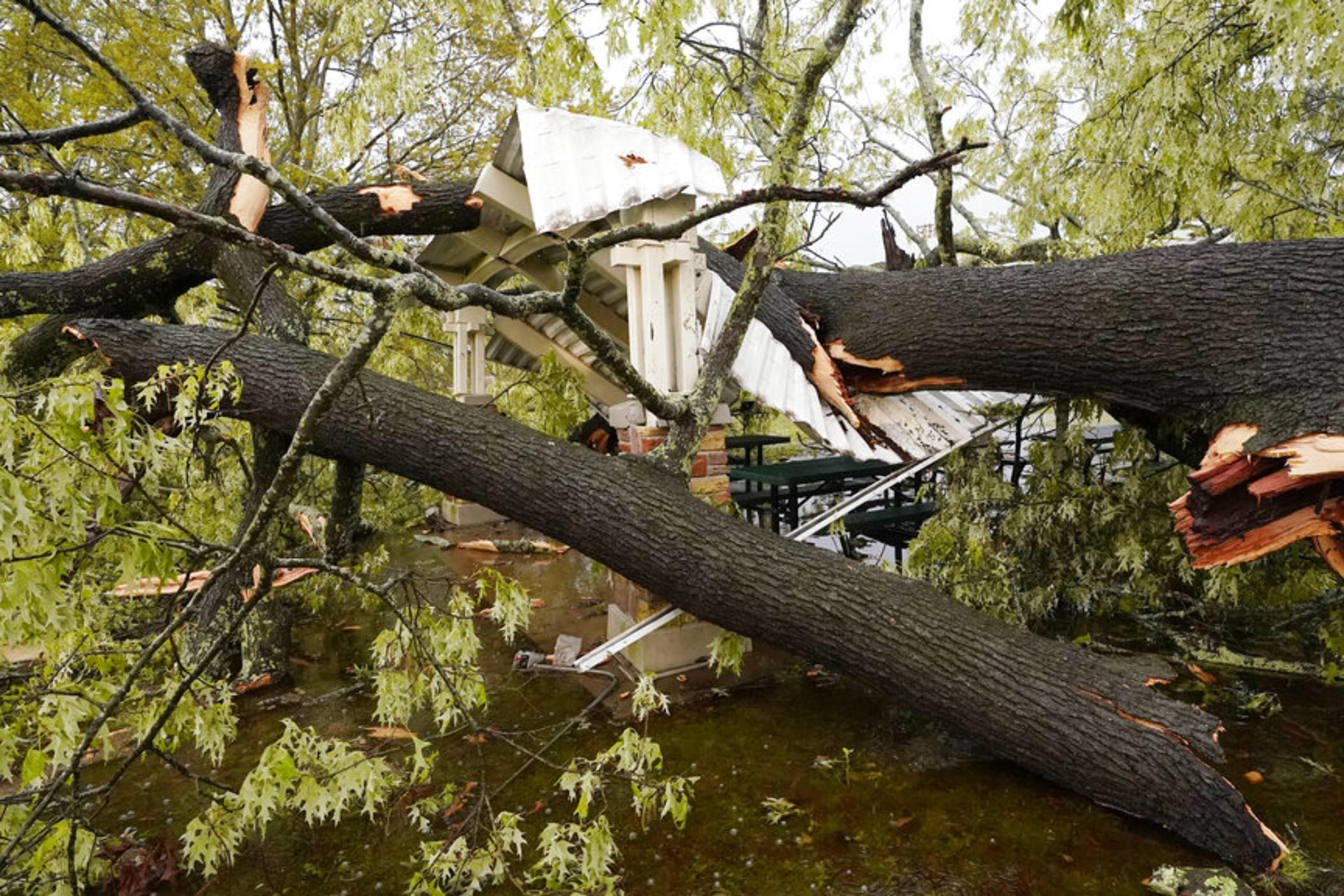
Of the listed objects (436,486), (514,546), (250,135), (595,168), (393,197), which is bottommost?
(514,546)

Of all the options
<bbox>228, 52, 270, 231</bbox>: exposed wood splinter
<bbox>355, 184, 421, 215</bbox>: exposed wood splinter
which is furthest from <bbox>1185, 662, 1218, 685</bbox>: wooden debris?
<bbox>228, 52, 270, 231</bbox>: exposed wood splinter

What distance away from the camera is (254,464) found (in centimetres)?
468

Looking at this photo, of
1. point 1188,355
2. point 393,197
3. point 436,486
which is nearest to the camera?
point 1188,355

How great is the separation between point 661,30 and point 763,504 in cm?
421

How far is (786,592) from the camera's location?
334cm

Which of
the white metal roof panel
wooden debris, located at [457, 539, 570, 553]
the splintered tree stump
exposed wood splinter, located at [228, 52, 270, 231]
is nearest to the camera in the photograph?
the splintered tree stump

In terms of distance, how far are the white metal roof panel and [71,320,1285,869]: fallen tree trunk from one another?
1.15 meters

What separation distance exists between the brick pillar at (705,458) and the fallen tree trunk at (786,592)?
0.47 m

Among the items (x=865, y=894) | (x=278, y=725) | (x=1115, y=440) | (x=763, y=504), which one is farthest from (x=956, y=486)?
(x=278, y=725)

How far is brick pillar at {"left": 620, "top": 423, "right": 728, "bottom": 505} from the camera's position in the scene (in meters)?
4.14

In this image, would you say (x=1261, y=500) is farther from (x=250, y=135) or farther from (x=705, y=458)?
(x=250, y=135)

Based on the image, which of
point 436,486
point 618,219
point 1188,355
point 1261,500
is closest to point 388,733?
point 436,486

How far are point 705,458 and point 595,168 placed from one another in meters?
1.71

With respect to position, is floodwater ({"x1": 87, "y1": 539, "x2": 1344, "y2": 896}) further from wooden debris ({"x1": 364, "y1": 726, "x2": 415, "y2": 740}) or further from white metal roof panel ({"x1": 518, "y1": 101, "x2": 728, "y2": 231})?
white metal roof panel ({"x1": 518, "y1": 101, "x2": 728, "y2": 231})
